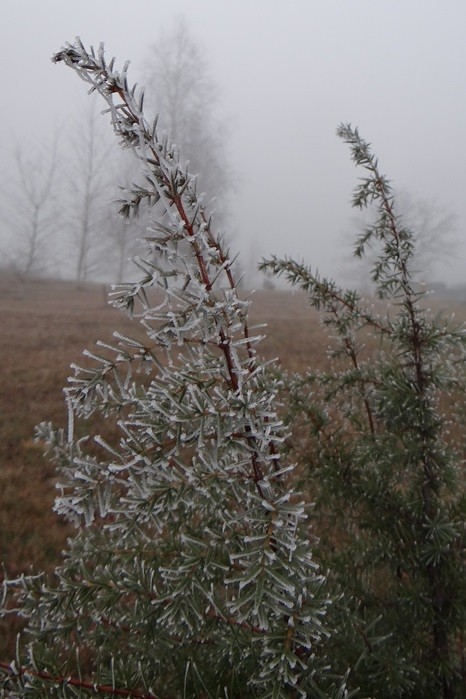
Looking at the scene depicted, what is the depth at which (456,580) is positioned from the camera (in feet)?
5.63

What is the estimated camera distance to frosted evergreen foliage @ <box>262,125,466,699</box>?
1.62m

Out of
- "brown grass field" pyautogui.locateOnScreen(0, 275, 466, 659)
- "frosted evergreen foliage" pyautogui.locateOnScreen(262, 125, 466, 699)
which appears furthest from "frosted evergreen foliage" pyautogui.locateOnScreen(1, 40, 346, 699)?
"brown grass field" pyautogui.locateOnScreen(0, 275, 466, 659)

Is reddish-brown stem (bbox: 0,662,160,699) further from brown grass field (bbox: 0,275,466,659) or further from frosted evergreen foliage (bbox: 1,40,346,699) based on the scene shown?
brown grass field (bbox: 0,275,466,659)

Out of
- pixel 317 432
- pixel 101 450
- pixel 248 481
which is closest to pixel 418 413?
pixel 317 432

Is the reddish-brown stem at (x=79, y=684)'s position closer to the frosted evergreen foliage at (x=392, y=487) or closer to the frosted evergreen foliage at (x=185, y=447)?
the frosted evergreen foliage at (x=185, y=447)

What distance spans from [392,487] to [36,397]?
5.54 m

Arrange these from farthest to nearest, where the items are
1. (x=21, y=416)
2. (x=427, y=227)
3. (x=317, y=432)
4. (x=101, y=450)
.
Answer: (x=427, y=227), (x=21, y=416), (x=101, y=450), (x=317, y=432)

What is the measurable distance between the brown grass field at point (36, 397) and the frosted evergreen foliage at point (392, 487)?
607 mm

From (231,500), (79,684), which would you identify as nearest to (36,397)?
(231,500)

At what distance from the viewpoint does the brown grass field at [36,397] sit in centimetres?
374

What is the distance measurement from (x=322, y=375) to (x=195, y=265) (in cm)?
110

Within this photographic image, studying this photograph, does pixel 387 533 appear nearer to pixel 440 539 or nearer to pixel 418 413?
pixel 440 539

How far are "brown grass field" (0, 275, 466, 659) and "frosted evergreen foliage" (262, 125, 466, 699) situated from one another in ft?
1.99

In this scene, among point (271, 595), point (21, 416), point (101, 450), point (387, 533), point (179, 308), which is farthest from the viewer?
point (21, 416)
